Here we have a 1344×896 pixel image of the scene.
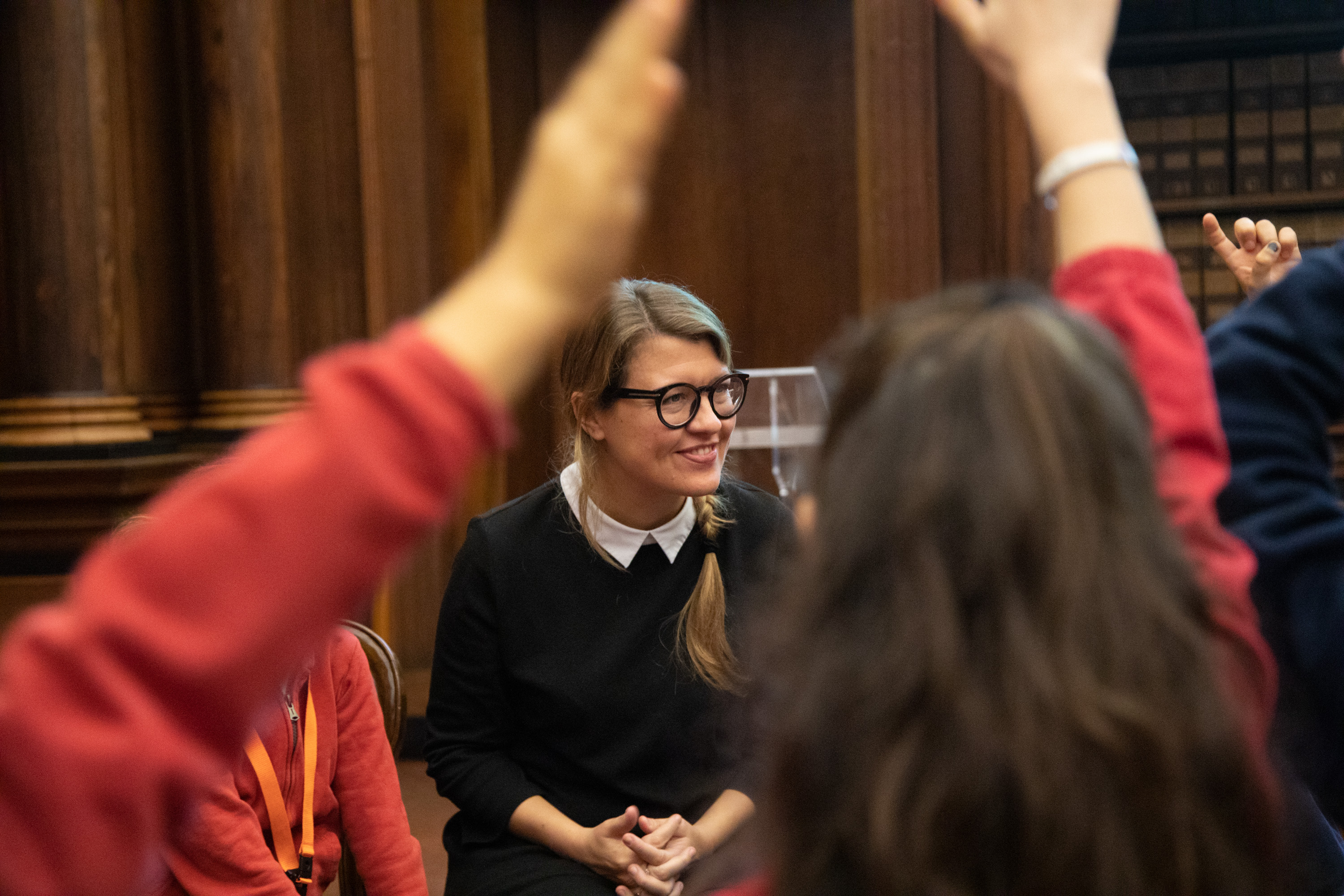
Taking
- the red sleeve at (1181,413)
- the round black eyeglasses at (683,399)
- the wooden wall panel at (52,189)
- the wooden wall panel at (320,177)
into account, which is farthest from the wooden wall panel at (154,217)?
the red sleeve at (1181,413)

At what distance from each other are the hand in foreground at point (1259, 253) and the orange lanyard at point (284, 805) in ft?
4.44

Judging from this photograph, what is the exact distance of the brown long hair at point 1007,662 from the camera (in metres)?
0.55

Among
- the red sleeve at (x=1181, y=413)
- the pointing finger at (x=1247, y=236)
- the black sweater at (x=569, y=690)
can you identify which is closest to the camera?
the red sleeve at (x=1181, y=413)

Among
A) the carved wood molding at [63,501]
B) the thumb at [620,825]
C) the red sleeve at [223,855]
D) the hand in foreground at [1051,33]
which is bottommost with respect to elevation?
the thumb at [620,825]

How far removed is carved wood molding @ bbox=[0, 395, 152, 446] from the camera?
9.73 ft

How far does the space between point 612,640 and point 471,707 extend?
9.6 inches

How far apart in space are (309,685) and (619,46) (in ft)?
4.48

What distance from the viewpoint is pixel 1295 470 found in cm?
78

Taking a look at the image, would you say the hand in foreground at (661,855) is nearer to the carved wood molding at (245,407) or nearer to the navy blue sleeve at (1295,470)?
the navy blue sleeve at (1295,470)

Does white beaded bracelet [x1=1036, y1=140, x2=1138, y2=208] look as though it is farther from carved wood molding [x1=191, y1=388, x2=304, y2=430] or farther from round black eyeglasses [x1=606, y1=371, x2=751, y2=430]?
carved wood molding [x1=191, y1=388, x2=304, y2=430]

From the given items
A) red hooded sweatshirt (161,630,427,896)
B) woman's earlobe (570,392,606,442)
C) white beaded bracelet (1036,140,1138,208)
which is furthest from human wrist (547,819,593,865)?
white beaded bracelet (1036,140,1138,208)

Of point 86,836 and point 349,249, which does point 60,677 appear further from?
point 349,249

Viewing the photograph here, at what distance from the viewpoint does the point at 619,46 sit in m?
0.46

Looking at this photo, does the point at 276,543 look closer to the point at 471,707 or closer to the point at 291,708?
the point at 291,708
